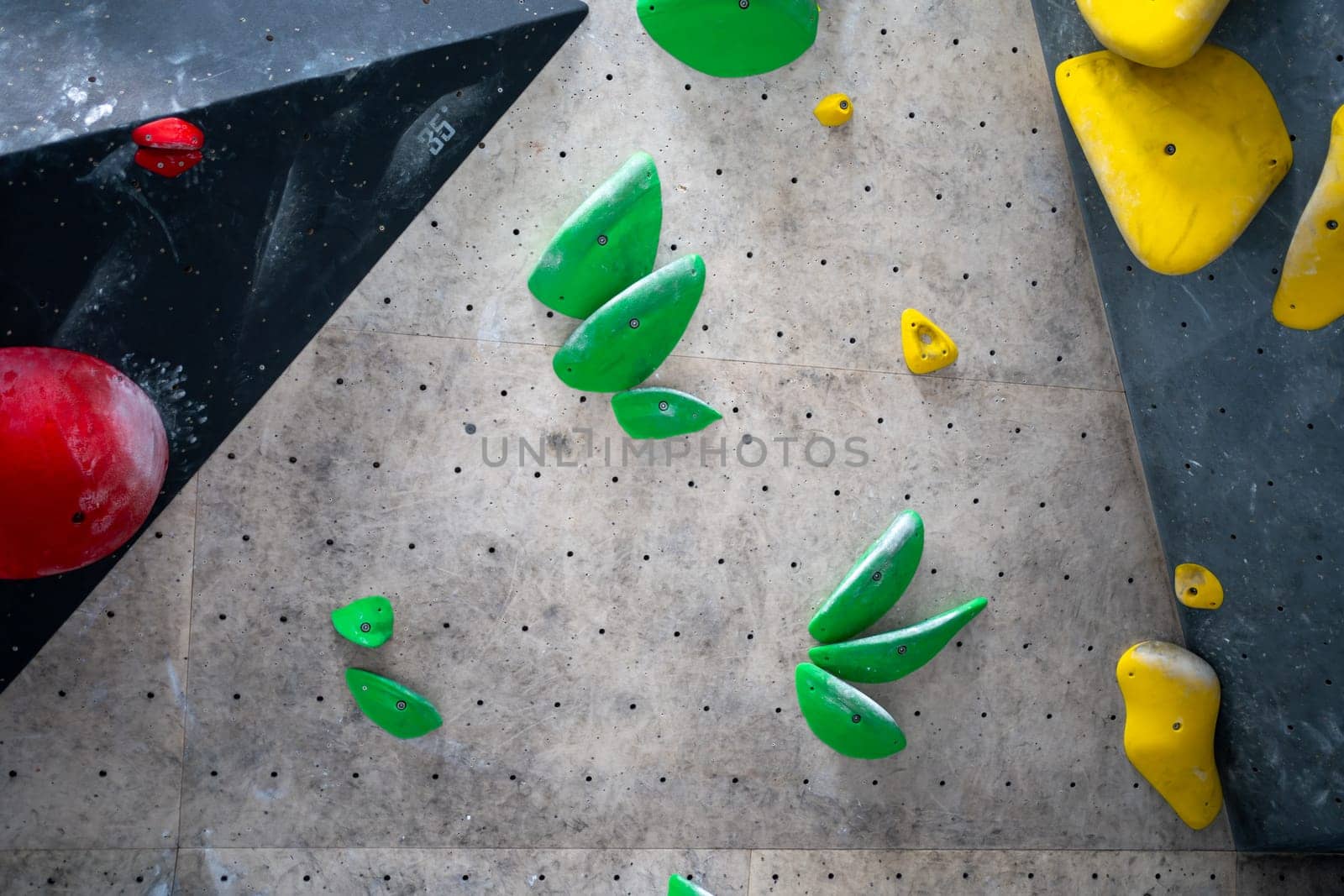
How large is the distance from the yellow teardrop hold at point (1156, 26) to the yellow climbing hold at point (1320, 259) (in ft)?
1.53

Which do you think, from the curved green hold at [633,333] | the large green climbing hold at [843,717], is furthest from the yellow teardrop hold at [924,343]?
the large green climbing hold at [843,717]

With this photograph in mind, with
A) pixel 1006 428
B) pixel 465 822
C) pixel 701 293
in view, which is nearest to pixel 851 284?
pixel 701 293

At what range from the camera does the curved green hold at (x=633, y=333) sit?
3.32 metres

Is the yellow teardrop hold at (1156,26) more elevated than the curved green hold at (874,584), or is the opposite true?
the yellow teardrop hold at (1156,26)

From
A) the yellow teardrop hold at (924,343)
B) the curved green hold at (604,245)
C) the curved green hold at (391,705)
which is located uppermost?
the curved green hold at (604,245)

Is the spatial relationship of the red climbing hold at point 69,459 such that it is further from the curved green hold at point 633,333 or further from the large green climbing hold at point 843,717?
the large green climbing hold at point 843,717

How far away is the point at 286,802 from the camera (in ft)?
11.4

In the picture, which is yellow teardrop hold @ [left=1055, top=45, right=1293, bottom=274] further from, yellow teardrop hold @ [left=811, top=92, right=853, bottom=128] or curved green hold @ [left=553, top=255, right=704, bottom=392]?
curved green hold @ [left=553, top=255, right=704, bottom=392]

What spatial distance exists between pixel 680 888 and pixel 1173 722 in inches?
74.7

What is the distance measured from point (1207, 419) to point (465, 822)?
2944 millimetres

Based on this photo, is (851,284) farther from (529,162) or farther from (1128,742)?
(1128,742)

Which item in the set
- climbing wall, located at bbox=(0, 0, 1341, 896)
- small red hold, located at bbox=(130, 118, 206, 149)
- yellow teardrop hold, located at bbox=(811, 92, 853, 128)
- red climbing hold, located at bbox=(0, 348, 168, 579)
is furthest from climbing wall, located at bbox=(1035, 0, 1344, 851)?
red climbing hold, located at bbox=(0, 348, 168, 579)

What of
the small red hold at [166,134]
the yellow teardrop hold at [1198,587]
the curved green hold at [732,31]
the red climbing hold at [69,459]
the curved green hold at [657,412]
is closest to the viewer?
the red climbing hold at [69,459]

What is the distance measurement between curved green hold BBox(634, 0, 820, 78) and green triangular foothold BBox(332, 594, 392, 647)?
212 centimetres
